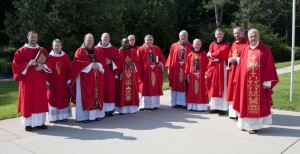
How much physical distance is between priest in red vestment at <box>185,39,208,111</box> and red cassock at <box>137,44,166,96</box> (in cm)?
106

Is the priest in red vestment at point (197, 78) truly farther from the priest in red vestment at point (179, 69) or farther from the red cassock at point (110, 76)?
the red cassock at point (110, 76)

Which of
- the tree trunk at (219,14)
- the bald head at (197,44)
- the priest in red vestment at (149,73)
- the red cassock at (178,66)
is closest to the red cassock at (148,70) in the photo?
the priest in red vestment at (149,73)

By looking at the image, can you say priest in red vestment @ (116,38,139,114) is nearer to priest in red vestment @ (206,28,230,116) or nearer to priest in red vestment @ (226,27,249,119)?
priest in red vestment @ (206,28,230,116)

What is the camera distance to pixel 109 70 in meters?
9.33

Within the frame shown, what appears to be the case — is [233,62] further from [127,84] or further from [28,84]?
[28,84]

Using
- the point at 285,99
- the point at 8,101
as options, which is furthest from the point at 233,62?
the point at 8,101

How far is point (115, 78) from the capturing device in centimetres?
980

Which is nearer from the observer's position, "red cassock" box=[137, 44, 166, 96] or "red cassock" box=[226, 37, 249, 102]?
"red cassock" box=[226, 37, 249, 102]

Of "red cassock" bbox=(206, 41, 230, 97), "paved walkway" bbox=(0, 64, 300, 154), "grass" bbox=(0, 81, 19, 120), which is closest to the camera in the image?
"paved walkway" bbox=(0, 64, 300, 154)

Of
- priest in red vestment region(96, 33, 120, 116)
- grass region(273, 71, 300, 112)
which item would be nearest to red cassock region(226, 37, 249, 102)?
grass region(273, 71, 300, 112)

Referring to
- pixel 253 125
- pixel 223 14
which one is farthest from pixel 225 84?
pixel 223 14

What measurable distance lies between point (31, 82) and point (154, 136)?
3055 mm

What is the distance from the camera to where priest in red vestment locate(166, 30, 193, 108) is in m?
10.6

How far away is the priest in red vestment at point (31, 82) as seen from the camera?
775cm
